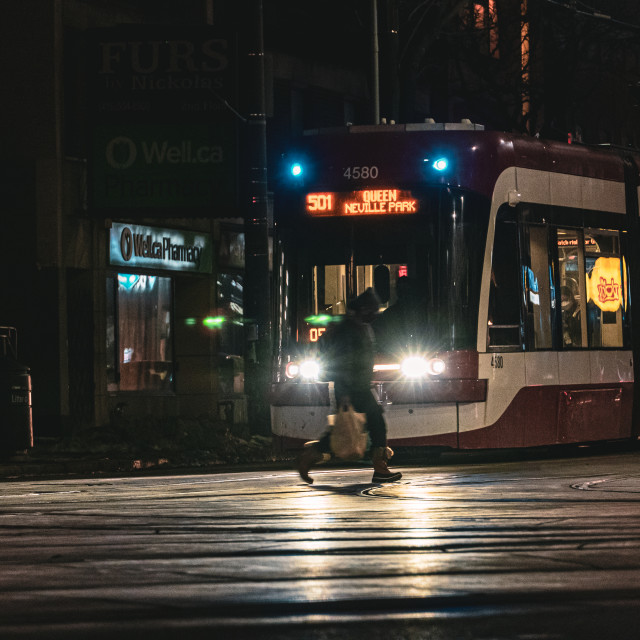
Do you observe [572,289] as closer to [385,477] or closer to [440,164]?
[440,164]

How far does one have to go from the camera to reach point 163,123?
83.6 feet

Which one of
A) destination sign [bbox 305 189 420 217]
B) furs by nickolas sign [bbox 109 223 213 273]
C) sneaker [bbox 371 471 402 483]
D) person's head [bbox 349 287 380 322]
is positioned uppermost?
furs by nickolas sign [bbox 109 223 213 273]

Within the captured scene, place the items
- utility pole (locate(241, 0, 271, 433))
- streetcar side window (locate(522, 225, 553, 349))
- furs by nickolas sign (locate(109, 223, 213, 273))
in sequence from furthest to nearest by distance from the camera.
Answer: furs by nickolas sign (locate(109, 223, 213, 273)) → utility pole (locate(241, 0, 271, 433)) → streetcar side window (locate(522, 225, 553, 349))

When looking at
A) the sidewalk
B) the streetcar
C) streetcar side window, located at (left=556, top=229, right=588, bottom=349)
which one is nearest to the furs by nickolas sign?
the sidewalk

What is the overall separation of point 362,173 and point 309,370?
215cm

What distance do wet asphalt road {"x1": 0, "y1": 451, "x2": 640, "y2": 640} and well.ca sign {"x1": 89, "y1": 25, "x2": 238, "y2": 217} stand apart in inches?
474

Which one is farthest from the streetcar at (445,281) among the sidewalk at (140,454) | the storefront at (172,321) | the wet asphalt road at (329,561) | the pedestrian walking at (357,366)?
the storefront at (172,321)

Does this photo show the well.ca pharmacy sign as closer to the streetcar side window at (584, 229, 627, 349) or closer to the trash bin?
the trash bin

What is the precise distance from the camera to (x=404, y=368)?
15.8 metres

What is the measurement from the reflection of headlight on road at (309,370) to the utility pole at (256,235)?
16.3 feet

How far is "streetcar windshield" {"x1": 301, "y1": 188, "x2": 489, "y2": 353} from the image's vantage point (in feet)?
51.8

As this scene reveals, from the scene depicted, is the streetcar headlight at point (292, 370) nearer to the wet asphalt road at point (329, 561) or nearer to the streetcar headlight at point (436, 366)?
the streetcar headlight at point (436, 366)

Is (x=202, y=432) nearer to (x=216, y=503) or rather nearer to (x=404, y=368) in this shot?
(x=404, y=368)

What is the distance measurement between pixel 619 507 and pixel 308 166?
691 centimetres
